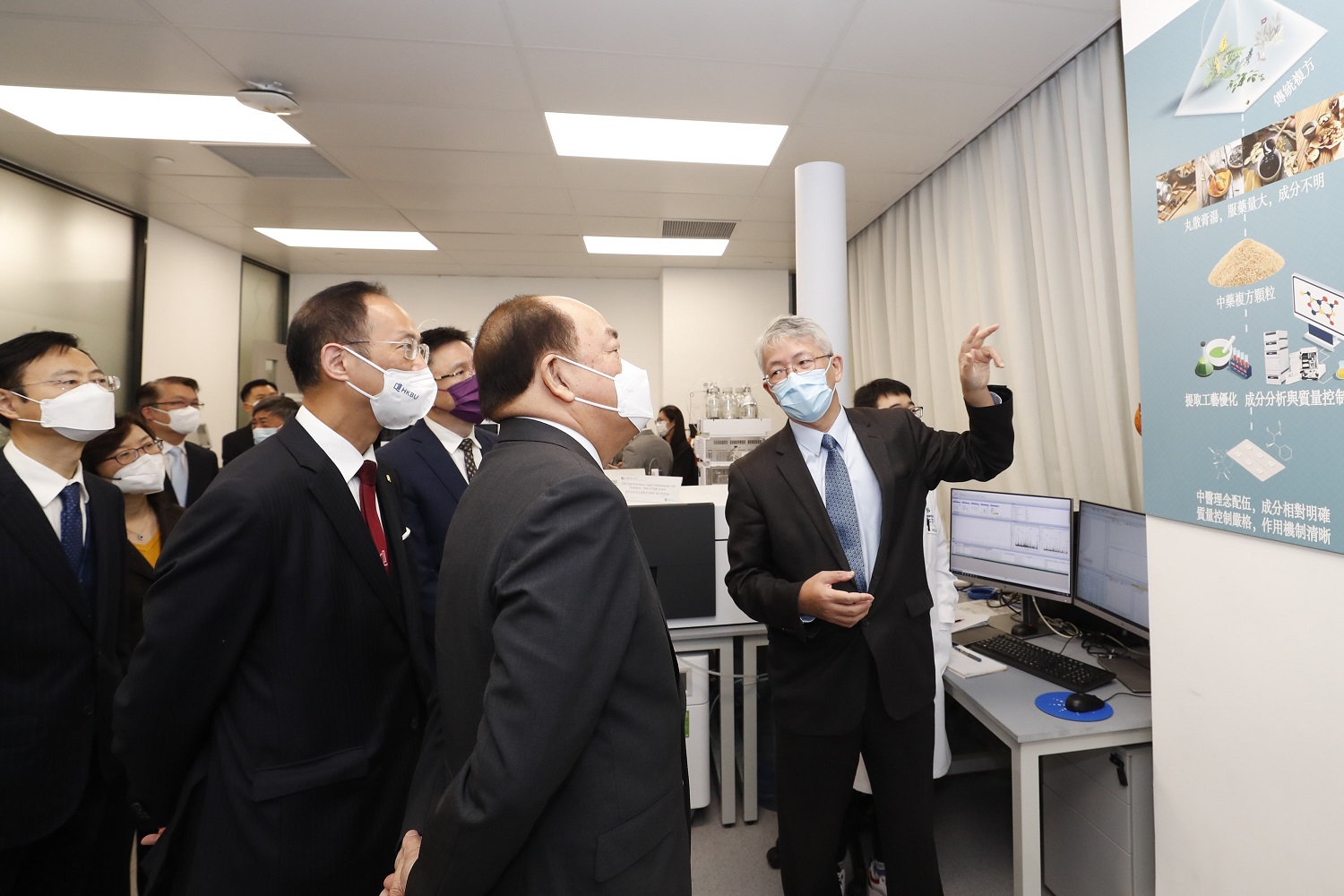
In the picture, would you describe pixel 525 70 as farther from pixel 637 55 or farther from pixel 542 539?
pixel 542 539

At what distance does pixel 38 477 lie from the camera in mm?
1519

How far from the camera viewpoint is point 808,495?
1562 millimetres

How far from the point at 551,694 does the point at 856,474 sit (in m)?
1.13

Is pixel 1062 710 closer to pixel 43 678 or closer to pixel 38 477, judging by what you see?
pixel 43 678

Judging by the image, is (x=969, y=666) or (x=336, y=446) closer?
(x=336, y=446)

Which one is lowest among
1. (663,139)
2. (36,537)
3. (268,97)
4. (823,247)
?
(36,537)

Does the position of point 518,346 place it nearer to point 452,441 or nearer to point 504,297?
point 452,441

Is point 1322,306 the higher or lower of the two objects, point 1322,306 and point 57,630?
the higher

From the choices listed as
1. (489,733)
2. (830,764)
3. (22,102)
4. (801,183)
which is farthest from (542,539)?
(22,102)

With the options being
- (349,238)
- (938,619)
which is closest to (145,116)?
(349,238)

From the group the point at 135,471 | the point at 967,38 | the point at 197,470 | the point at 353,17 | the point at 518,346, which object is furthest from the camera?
the point at 197,470

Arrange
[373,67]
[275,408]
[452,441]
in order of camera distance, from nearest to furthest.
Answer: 1. [452,441]
2. [373,67]
3. [275,408]

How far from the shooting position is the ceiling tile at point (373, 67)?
2336 millimetres

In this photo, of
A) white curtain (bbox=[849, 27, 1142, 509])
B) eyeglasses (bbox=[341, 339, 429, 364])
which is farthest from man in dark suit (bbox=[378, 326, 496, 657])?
white curtain (bbox=[849, 27, 1142, 509])
